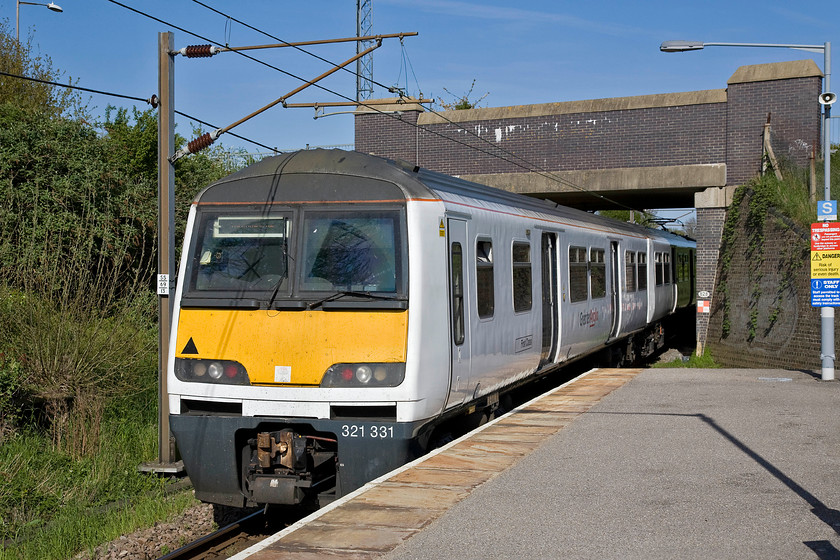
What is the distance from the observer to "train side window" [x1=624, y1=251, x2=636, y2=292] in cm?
1703

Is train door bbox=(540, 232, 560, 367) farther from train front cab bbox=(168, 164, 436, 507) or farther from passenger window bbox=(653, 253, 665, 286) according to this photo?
passenger window bbox=(653, 253, 665, 286)

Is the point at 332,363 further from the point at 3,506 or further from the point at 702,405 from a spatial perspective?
the point at 702,405

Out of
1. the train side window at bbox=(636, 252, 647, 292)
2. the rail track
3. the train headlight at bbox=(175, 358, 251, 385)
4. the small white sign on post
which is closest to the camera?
the rail track

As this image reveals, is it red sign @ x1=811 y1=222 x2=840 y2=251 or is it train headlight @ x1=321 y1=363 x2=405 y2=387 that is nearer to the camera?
train headlight @ x1=321 y1=363 x2=405 y2=387

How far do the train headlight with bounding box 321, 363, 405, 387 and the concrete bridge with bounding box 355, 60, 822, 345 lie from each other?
15268 mm

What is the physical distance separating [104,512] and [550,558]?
5.34 metres

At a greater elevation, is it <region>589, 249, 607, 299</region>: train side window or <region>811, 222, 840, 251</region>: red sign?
<region>811, 222, 840, 251</region>: red sign

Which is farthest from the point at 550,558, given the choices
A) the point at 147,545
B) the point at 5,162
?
the point at 5,162

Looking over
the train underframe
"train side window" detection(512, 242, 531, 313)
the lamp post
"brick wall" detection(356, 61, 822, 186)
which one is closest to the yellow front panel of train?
the train underframe

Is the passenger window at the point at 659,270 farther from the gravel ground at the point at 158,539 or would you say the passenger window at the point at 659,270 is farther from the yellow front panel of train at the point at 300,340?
the yellow front panel of train at the point at 300,340

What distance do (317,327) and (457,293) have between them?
150 centimetres

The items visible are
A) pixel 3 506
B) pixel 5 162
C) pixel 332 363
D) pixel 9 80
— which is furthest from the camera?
pixel 9 80

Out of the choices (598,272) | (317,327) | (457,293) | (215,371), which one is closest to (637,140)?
(598,272)

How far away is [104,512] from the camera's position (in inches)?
343
